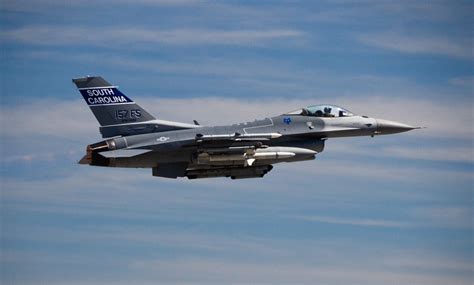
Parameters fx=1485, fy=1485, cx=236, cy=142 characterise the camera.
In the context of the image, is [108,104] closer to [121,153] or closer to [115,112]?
[115,112]

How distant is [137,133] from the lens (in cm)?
7769

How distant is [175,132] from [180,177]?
2.43m

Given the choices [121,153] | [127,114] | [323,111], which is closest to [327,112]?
[323,111]

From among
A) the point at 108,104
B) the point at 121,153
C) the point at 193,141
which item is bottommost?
the point at 121,153

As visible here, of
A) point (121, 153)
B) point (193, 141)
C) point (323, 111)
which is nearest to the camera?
point (121, 153)

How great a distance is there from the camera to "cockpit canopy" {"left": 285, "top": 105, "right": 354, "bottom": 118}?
Answer: 80.0m

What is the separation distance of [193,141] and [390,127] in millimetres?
11556

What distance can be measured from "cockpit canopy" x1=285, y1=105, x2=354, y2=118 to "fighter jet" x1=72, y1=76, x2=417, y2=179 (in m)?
0.05

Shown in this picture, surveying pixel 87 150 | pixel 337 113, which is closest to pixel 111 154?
pixel 87 150

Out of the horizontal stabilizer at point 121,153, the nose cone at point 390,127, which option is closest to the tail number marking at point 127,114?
the horizontal stabilizer at point 121,153

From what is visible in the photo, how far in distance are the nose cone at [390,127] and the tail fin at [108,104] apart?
12.5m

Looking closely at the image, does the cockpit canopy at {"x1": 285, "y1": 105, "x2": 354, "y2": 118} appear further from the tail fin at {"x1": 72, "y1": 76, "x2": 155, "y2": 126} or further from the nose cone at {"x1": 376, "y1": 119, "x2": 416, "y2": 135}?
the tail fin at {"x1": 72, "y1": 76, "x2": 155, "y2": 126}

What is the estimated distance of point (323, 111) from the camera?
80.4 meters

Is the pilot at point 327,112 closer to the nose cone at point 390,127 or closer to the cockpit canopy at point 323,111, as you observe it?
the cockpit canopy at point 323,111
